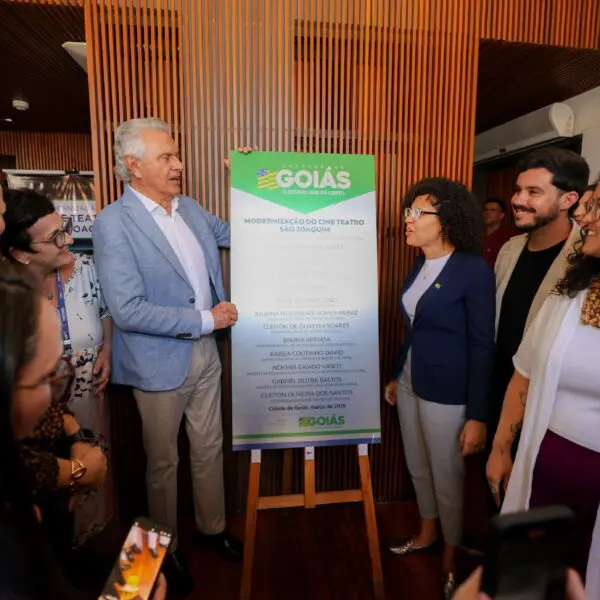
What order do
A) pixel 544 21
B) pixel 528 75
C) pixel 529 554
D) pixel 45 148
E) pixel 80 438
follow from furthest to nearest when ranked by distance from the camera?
pixel 45 148 < pixel 528 75 < pixel 544 21 < pixel 80 438 < pixel 529 554

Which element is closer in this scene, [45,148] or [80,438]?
[80,438]

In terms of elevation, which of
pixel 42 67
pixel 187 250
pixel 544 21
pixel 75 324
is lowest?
pixel 75 324

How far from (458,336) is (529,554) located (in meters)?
1.59

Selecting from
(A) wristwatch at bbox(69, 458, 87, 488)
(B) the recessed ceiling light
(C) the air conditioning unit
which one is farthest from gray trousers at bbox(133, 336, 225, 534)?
(B) the recessed ceiling light

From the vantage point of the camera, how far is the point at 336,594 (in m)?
2.23

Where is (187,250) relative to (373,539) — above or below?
above

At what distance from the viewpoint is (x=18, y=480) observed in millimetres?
783

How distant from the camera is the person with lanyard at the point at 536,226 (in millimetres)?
2223

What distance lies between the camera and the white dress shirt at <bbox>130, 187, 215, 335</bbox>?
7.20 feet

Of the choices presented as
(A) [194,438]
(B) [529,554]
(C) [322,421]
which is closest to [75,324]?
(A) [194,438]

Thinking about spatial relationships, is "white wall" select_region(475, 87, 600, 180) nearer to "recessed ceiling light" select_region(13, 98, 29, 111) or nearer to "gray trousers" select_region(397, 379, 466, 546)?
"gray trousers" select_region(397, 379, 466, 546)

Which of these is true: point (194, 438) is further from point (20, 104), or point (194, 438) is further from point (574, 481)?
point (20, 104)

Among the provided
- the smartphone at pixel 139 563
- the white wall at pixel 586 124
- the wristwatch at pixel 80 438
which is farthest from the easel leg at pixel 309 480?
the white wall at pixel 586 124

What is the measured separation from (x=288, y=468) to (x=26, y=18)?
304 cm
